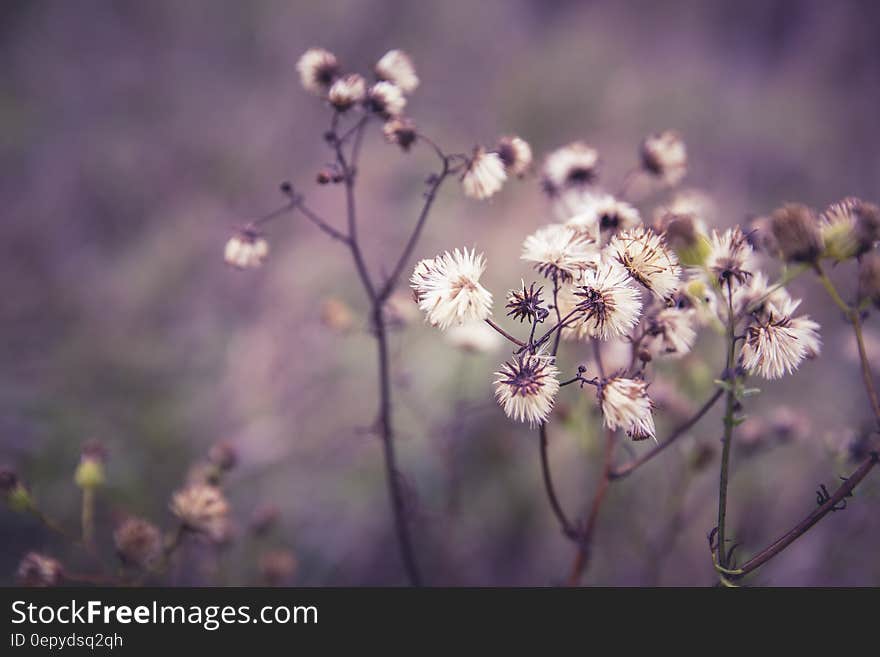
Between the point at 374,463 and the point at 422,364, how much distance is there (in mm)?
480

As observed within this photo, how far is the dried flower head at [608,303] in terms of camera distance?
97cm

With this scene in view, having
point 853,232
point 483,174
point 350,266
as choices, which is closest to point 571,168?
point 483,174

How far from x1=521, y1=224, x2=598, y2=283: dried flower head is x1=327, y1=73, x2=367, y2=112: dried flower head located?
1.65 feet

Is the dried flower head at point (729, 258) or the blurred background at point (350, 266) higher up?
the blurred background at point (350, 266)

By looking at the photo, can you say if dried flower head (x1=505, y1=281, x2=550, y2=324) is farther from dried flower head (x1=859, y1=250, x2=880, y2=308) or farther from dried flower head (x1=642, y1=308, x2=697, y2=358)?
dried flower head (x1=859, y1=250, x2=880, y2=308)

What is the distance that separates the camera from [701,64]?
2828 mm

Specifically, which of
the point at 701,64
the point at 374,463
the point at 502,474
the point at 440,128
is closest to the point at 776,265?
the point at 701,64

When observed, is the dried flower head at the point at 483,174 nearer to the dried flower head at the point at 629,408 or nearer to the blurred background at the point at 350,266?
the dried flower head at the point at 629,408

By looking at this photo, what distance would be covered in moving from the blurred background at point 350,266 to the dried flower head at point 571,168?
23.9 inches

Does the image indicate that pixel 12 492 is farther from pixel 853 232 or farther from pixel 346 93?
pixel 853 232

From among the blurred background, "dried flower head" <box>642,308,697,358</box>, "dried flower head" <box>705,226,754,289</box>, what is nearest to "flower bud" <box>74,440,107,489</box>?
the blurred background

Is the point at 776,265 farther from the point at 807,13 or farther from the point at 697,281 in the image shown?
the point at 697,281

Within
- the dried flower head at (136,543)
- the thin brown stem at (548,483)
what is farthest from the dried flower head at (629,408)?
the dried flower head at (136,543)

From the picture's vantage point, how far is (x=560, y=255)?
102 cm
